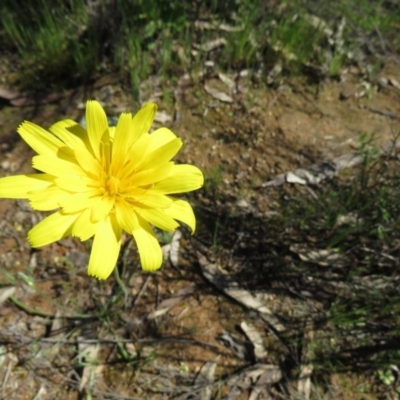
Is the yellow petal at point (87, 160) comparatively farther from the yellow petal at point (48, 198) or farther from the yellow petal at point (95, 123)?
the yellow petal at point (48, 198)

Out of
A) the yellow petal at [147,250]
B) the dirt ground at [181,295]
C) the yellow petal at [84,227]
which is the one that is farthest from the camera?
the dirt ground at [181,295]

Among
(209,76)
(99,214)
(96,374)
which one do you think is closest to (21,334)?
(96,374)

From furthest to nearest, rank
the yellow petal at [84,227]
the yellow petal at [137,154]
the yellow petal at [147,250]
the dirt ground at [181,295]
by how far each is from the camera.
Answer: the dirt ground at [181,295] < the yellow petal at [137,154] < the yellow petal at [147,250] < the yellow petal at [84,227]

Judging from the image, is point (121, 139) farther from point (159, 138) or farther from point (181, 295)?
point (181, 295)

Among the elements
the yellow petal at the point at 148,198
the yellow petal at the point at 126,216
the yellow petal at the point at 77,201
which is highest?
the yellow petal at the point at 77,201

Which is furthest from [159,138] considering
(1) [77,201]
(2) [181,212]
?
(1) [77,201]

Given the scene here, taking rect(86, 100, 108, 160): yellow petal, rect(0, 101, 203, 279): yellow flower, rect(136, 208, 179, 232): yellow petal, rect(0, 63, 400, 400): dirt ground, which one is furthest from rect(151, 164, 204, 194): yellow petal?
rect(0, 63, 400, 400): dirt ground

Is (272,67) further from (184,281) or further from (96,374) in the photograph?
(96,374)

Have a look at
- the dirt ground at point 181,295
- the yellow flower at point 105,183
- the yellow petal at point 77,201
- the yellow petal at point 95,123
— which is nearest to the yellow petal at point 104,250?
the yellow flower at point 105,183
